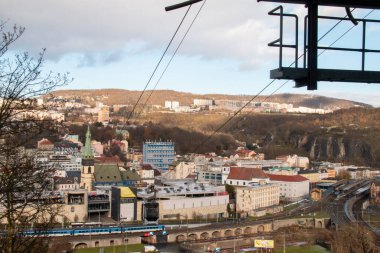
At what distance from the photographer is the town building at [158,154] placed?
1316 inches

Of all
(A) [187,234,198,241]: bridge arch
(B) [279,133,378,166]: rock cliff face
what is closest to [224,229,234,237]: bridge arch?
(A) [187,234,198,241]: bridge arch

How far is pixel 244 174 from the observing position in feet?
77.2

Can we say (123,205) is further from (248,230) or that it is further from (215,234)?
(248,230)

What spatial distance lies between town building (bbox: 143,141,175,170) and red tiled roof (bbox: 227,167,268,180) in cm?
1005

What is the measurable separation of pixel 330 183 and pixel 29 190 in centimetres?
2780

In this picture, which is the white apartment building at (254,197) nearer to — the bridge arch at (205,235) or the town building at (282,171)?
the bridge arch at (205,235)

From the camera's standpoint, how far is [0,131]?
3227 millimetres

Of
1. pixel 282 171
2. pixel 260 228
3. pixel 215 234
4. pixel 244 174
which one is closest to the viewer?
pixel 215 234

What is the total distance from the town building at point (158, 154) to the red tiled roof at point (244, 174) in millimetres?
10051

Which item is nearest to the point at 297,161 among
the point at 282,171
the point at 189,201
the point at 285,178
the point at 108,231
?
the point at 282,171

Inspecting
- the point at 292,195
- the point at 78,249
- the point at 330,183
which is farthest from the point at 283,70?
the point at 330,183

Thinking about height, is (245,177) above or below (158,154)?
below

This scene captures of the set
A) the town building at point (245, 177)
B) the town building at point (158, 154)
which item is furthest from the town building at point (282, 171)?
the town building at point (158, 154)

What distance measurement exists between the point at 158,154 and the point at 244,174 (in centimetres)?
1148
